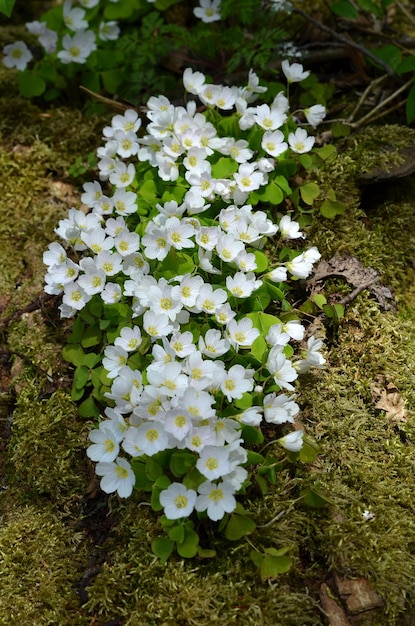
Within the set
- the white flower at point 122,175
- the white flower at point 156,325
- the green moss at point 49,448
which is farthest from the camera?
the white flower at point 122,175

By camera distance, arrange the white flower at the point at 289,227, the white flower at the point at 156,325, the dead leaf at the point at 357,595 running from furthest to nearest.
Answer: the white flower at the point at 289,227, the white flower at the point at 156,325, the dead leaf at the point at 357,595

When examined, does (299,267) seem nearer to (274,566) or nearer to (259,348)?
(259,348)

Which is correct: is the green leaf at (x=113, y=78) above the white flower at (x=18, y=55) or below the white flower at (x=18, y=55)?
above

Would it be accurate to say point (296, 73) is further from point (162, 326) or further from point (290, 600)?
point (290, 600)

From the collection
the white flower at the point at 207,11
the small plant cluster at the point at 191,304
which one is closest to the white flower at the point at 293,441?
the small plant cluster at the point at 191,304

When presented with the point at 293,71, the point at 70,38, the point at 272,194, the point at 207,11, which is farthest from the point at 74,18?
the point at 272,194

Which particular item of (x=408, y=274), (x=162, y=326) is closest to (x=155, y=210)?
(x=162, y=326)

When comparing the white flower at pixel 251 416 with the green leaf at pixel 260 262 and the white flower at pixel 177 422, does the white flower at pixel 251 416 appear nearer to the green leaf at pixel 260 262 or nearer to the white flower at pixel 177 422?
the white flower at pixel 177 422
